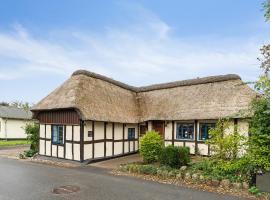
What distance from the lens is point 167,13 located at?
1363cm

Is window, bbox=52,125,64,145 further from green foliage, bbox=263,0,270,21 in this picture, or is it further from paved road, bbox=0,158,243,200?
green foliage, bbox=263,0,270,21

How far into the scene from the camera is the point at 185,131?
18969 millimetres

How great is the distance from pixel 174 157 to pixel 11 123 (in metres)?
29.0

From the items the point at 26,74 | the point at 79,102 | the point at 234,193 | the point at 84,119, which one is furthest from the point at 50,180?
the point at 26,74

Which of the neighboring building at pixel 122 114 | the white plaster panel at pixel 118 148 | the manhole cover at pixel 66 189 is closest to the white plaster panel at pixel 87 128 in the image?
the neighboring building at pixel 122 114

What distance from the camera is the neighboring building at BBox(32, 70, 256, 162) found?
655 inches

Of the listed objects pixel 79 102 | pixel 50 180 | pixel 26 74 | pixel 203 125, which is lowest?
pixel 50 180

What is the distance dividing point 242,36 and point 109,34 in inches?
279

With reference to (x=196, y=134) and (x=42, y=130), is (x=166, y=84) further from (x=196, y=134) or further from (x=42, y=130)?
(x=42, y=130)

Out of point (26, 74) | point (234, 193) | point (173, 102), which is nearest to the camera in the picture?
point (234, 193)

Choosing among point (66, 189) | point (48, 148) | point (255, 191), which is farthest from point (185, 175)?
point (48, 148)

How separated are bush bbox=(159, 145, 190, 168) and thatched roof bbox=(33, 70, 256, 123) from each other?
4198 millimetres

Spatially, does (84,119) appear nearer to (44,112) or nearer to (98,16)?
(44,112)

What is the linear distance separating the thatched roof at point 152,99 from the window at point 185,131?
864mm
